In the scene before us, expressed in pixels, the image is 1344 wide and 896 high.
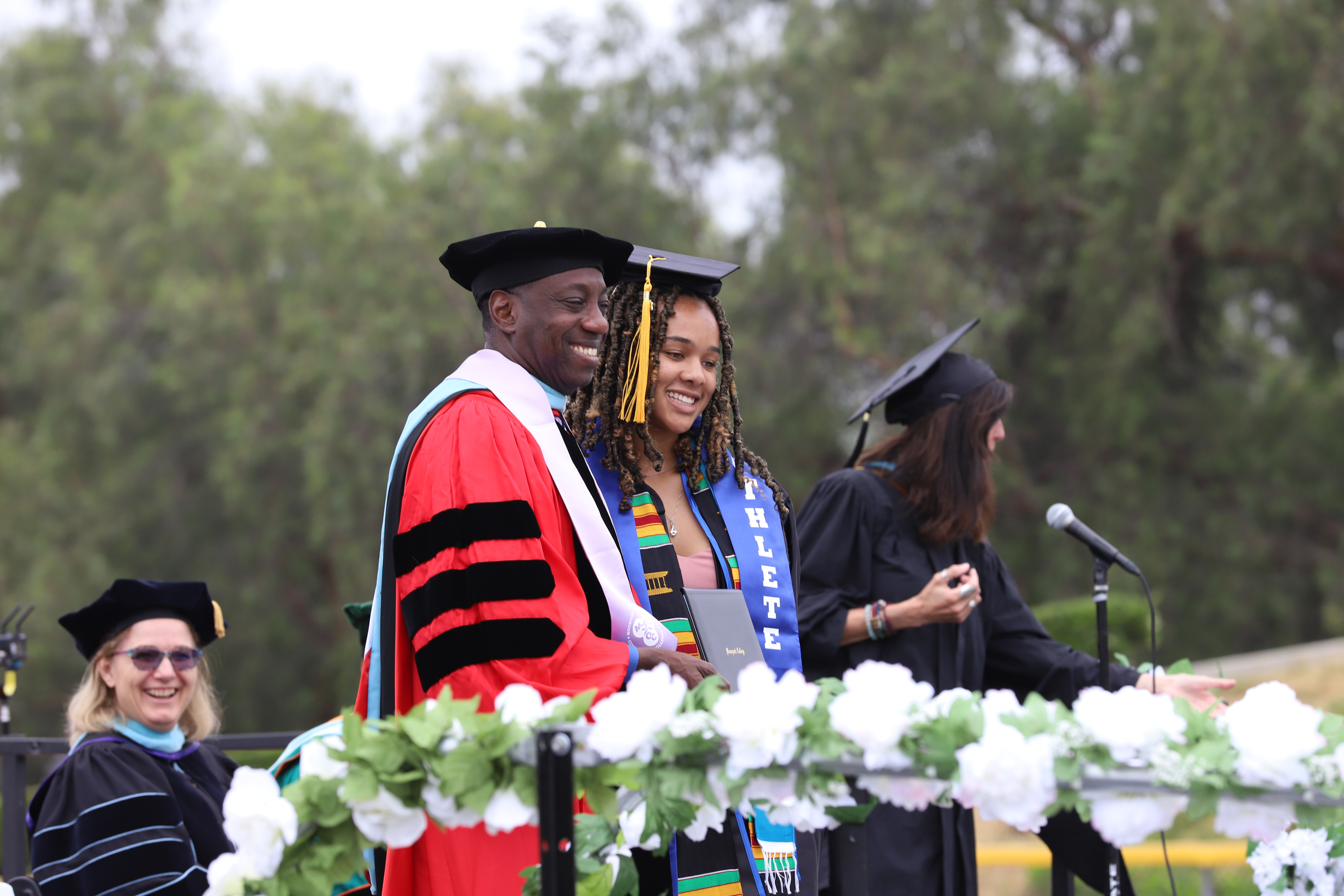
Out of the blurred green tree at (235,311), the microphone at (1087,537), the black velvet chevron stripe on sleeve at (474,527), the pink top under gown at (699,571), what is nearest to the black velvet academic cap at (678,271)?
the pink top under gown at (699,571)

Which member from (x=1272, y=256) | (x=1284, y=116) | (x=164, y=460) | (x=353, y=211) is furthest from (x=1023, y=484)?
(x=164, y=460)

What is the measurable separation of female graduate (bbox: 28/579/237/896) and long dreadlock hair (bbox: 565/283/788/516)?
1.55 meters

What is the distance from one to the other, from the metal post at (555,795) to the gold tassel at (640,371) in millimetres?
1401

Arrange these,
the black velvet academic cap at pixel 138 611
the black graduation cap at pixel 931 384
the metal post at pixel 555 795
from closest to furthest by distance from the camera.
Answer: the metal post at pixel 555 795 → the black velvet academic cap at pixel 138 611 → the black graduation cap at pixel 931 384

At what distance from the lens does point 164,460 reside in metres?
17.4

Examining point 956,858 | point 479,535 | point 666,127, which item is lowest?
point 956,858

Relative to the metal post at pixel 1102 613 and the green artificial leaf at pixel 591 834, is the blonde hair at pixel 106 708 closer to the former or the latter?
the green artificial leaf at pixel 591 834

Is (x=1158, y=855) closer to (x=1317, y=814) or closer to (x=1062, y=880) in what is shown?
(x=1062, y=880)

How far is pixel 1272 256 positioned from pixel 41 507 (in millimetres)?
14296

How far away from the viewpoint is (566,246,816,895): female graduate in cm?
291

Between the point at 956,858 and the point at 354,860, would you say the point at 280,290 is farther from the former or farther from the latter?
the point at 354,860

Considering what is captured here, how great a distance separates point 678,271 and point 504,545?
1.06 meters

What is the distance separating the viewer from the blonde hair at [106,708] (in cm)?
387

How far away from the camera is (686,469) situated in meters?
3.15
